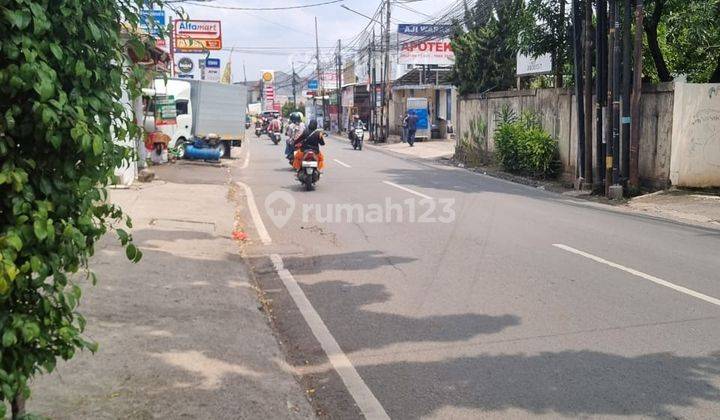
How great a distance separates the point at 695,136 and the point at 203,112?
660 inches

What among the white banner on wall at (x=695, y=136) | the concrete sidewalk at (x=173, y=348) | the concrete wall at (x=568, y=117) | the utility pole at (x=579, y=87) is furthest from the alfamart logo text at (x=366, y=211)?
the white banner on wall at (x=695, y=136)

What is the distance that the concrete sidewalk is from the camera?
427 cm

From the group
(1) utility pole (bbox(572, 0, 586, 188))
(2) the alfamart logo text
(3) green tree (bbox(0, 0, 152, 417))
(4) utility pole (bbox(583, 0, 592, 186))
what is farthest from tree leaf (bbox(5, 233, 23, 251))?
(1) utility pole (bbox(572, 0, 586, 188))

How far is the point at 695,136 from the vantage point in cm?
1496

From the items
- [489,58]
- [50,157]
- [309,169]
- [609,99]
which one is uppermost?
[489,58]

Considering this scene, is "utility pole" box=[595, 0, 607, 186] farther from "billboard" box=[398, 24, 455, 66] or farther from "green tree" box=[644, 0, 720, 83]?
"billboard" box=[398, 24, 455, 66]

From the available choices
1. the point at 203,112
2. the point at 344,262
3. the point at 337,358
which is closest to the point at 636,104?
the point at 344,262

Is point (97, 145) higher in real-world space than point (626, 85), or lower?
lower

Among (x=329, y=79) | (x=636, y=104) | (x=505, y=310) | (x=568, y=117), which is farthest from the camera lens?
(x=329, y=79)

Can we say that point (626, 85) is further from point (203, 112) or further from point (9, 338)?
point (203, 112)

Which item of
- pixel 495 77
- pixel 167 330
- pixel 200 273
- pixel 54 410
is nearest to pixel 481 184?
pixel 495 77

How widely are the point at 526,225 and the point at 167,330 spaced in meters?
7.23

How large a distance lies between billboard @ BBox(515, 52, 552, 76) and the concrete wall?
1.28 metres

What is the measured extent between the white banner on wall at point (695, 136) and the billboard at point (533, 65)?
738cm
